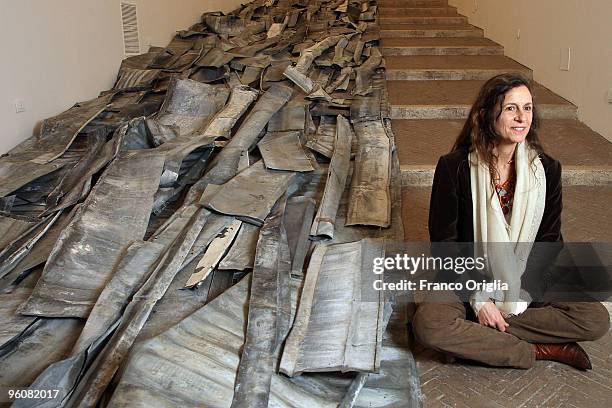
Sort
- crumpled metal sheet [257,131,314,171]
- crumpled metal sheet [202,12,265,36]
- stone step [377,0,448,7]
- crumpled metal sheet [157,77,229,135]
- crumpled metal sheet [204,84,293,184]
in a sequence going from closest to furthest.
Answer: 1. crumpled metal sheet [204,84,293,184]
2. crumpled metal sheet [257,131,314,171]
3. crumpled metal sheet [157,77,229,135]
4. crumpled metal sheet [202,12,265,36]
5. stone step [377,0,448,7]

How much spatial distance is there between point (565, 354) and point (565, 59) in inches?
118

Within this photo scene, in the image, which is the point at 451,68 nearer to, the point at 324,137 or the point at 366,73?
the point at 366,73

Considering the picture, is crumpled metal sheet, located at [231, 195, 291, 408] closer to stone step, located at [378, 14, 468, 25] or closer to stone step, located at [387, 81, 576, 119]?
stone step, located at [387, 81, 576, 119]

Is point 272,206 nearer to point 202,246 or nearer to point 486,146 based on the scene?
point 202,246

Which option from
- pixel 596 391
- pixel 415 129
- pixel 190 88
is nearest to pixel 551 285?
pixel 596 391

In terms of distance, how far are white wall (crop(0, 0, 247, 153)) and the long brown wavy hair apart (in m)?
2.84

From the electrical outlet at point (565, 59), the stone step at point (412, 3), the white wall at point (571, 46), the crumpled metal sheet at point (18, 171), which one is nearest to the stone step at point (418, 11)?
the stone step at point (412, 3)

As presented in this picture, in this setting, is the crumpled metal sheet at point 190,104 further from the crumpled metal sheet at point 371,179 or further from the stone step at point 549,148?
the stone step at point 549,148

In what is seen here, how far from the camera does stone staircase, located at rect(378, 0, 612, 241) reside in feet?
9.22

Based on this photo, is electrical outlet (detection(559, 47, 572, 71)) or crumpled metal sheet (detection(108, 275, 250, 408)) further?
electrical outlet (detection(559, 47, 572, 71))

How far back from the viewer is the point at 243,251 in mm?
2141

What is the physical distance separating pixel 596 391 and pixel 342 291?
0.85 metres

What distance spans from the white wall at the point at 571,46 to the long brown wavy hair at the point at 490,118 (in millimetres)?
2017

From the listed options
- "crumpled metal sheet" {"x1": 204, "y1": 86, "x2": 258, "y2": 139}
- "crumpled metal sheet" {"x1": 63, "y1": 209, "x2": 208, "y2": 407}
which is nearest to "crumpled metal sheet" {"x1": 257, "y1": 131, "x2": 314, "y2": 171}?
"crumpled metal sheet" {"x1": 204, "y1": 86, "x2": 258, "y2": 139}
